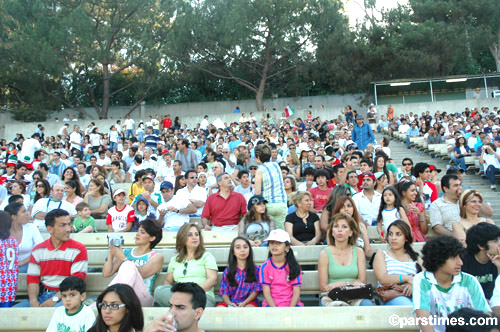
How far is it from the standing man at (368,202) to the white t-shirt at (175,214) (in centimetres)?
244

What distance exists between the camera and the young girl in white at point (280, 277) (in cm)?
418

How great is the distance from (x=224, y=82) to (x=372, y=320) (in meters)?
26.3

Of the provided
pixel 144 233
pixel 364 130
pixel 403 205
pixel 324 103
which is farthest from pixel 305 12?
pixel 144 233

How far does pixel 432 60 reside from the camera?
83.0 feet

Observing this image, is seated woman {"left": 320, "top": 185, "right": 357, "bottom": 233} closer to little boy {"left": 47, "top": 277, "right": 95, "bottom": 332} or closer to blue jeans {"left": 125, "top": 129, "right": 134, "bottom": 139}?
little boy {"left": 47, "top": 277, "right": 95, "bottom": 332}

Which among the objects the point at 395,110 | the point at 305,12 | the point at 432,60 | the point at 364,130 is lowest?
the point at 364,130

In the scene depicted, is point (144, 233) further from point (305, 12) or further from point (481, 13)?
point (481, 13)

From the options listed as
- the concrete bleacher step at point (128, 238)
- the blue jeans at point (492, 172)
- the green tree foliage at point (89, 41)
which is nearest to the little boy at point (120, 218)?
the concrete bleacher step at point (128, 238)

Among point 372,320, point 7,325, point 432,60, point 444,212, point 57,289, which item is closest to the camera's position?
point 372,320

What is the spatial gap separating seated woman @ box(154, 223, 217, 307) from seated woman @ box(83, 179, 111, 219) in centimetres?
311

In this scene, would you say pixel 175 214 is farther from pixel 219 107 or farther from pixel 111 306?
pixel 219 107

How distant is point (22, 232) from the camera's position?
494cm

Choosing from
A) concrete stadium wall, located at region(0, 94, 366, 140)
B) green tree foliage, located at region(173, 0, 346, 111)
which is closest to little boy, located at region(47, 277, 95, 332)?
green tree foliage, located at region(173, 0, 346, 111)

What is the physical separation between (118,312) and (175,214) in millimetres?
3784
